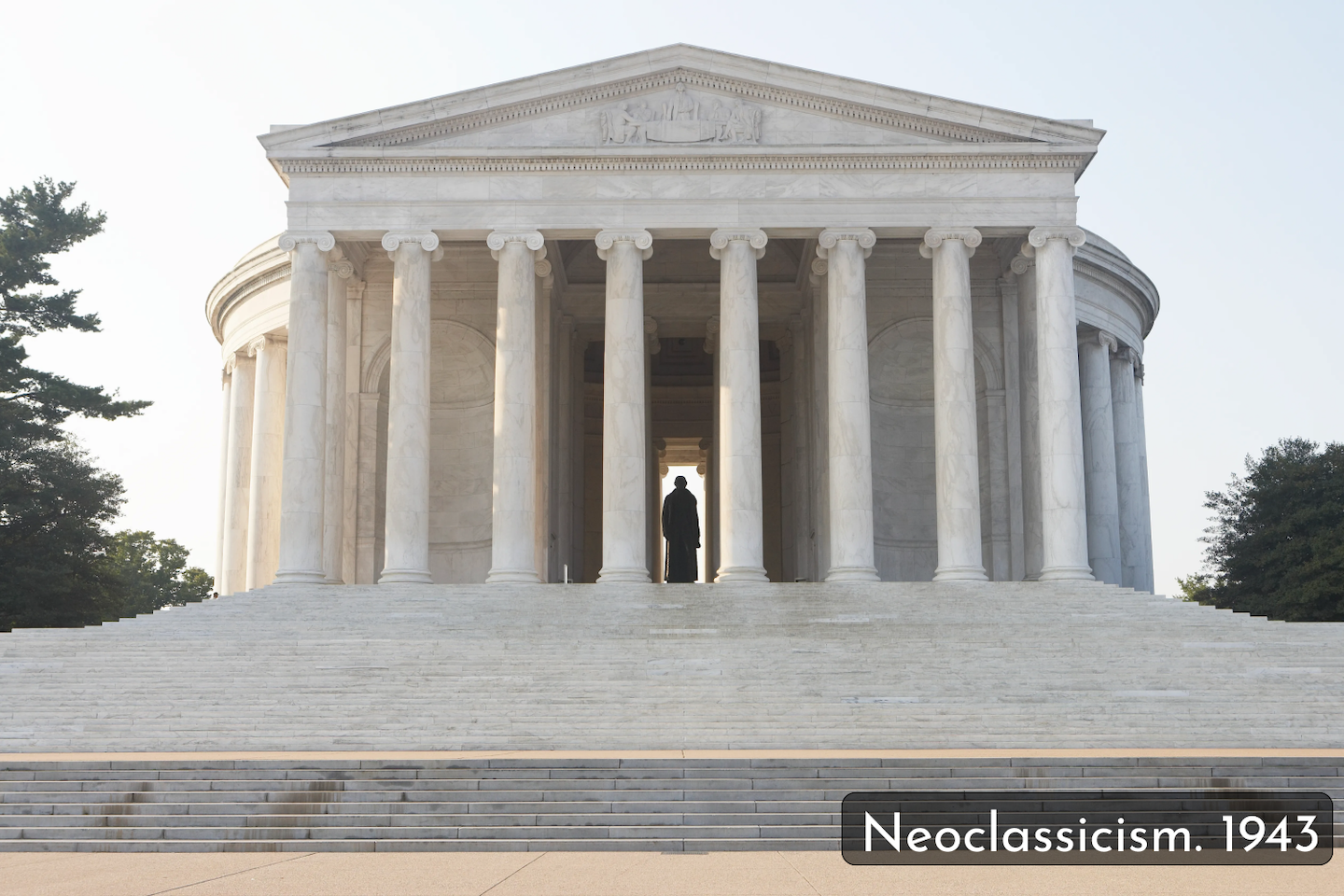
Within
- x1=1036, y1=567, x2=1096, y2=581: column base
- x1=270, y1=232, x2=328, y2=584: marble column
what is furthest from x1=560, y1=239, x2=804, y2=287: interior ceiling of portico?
x1=1036, y1=567, x2=1096, y2=581: column base

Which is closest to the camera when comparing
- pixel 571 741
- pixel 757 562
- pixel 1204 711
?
pixel 571 741

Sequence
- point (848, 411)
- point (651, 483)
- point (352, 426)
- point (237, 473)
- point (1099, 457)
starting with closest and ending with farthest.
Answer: point (848, 411)
point (352, 426)
point (1099, 457)
point (237, 473)
point (651, 483)

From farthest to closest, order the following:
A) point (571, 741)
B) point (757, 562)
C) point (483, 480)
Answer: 1. point (483, 480)
2. point (757, 562)
3. point (571, 741)

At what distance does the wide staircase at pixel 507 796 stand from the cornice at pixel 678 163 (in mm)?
33167

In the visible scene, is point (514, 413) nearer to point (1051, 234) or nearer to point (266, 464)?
point (266, 464)

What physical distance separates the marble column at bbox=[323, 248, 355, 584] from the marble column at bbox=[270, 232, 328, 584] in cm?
106

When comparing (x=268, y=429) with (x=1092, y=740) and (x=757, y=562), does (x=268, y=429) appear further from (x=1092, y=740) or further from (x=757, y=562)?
(x=1092, y=740)

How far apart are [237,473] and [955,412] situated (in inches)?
1517

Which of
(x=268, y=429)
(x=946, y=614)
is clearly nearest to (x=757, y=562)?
(x=946, y=614)

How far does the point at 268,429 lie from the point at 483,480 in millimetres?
12930

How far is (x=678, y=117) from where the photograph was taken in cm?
5662

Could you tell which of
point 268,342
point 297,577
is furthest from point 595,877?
point 268,342

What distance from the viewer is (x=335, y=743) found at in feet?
111

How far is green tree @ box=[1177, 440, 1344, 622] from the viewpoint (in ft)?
235
